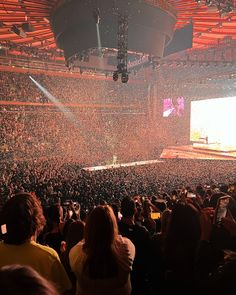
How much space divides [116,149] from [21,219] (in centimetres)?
3259

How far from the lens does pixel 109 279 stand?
2.42 m

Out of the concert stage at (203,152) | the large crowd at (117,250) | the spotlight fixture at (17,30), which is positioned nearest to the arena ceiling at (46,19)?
the spotlight fixture at (17,30)

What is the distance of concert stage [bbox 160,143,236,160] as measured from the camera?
1059 inches

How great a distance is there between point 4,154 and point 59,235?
2366 cm

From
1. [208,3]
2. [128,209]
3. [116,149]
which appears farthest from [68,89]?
[128,209]

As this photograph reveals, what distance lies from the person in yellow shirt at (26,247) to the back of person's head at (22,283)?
1.23 metres

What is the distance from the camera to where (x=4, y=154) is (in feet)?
85.8

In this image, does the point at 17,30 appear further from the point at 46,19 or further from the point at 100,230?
the point at 100,230

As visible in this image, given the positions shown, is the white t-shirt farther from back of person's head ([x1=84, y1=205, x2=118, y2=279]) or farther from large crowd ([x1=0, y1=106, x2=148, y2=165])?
large crowd ([x1=0, y1=106, x2=148, y2=165])

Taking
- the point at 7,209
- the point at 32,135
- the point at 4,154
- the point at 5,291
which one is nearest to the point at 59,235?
the point at 7,209

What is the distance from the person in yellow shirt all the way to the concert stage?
25854 millimetres

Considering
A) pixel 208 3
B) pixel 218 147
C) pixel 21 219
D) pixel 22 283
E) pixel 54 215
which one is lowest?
pixel 218 147

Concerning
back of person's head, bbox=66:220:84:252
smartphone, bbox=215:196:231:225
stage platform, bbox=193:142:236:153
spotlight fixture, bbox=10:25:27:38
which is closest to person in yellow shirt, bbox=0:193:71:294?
back of person's head, bbox=66:220:84:252

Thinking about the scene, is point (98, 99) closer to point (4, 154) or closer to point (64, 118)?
point (64, 118)
